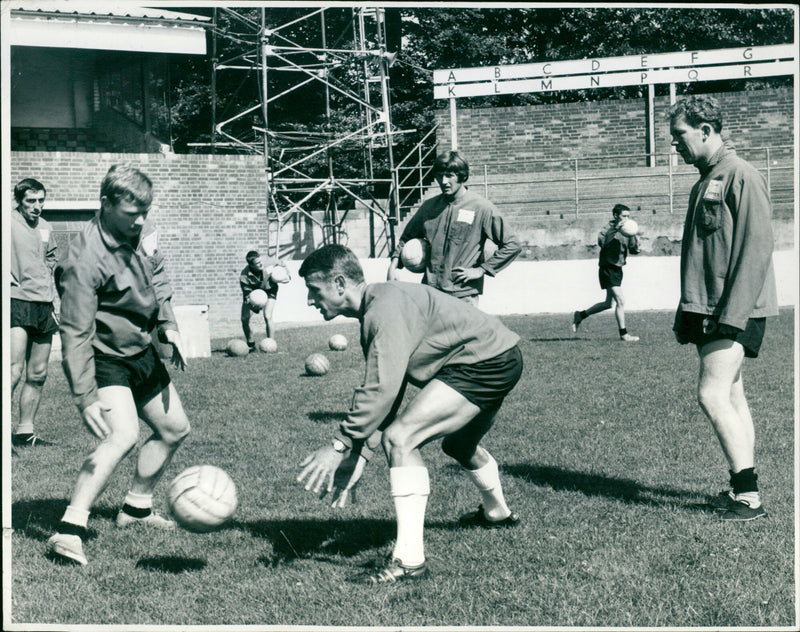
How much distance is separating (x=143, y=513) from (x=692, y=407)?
5474 mm

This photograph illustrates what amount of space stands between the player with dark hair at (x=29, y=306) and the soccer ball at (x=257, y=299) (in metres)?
7.66

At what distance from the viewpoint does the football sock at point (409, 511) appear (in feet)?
15.0

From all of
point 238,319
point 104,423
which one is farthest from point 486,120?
point 104,423

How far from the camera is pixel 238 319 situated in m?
20.8

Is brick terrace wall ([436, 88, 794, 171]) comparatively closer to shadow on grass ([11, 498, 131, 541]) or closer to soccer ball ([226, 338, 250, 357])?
soccer ball ([226, 338, 250, 357])

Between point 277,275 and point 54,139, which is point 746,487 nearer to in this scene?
point 277,275

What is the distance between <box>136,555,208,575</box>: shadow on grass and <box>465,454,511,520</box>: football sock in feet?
5.07

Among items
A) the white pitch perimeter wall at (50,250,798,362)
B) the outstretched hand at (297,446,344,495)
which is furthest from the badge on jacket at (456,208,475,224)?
the white pitch perimeter wall at (50,250,798,362)

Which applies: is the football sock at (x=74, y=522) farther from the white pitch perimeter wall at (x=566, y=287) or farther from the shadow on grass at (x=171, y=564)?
the white pitch perimeter wall at (x=566, y=287)

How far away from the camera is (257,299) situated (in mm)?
16141

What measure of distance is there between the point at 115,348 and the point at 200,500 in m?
0.98

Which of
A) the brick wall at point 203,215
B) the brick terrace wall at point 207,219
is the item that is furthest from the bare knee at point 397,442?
the brick terrace wall at point 207,219

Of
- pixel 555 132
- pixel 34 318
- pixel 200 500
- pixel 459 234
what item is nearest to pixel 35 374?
pixel 34 318

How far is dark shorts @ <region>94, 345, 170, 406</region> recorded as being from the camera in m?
5.12
